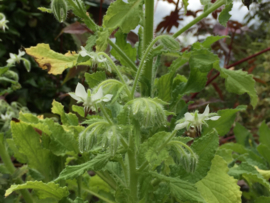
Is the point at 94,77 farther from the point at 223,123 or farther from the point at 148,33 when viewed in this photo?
the point at 223,123

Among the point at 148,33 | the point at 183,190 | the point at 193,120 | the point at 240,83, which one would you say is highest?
the point at 148,33

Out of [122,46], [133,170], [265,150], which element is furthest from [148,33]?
[265,150]

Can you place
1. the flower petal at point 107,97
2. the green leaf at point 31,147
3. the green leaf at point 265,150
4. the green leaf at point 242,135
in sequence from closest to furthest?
1. the flower petal at point 107,97
2. the green leaf at point 31,147
3. the green leaf at point 265,150
4. the green leaf at point 242,135

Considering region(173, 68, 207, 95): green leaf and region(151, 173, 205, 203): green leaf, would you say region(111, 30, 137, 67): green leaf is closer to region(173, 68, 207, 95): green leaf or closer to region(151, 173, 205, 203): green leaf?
region(173, 68, 207, 95): green leaf

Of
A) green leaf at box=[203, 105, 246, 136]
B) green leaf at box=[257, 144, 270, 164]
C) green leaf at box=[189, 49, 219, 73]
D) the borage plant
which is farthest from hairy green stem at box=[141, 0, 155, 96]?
green leaf at box=[257, 144, 270, 164]

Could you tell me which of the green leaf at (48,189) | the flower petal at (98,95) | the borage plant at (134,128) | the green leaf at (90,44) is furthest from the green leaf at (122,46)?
the green leaf at (48,189)

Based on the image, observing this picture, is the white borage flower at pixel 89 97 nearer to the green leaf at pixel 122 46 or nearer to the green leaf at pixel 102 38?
the green leaf at pixel 102 38

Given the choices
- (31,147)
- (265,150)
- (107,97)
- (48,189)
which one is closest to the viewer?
(107,97)

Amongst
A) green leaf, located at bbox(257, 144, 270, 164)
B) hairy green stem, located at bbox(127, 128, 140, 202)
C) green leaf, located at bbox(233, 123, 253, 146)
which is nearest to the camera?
hairy green stem, located at bbox(127, 128, 140, 202)
